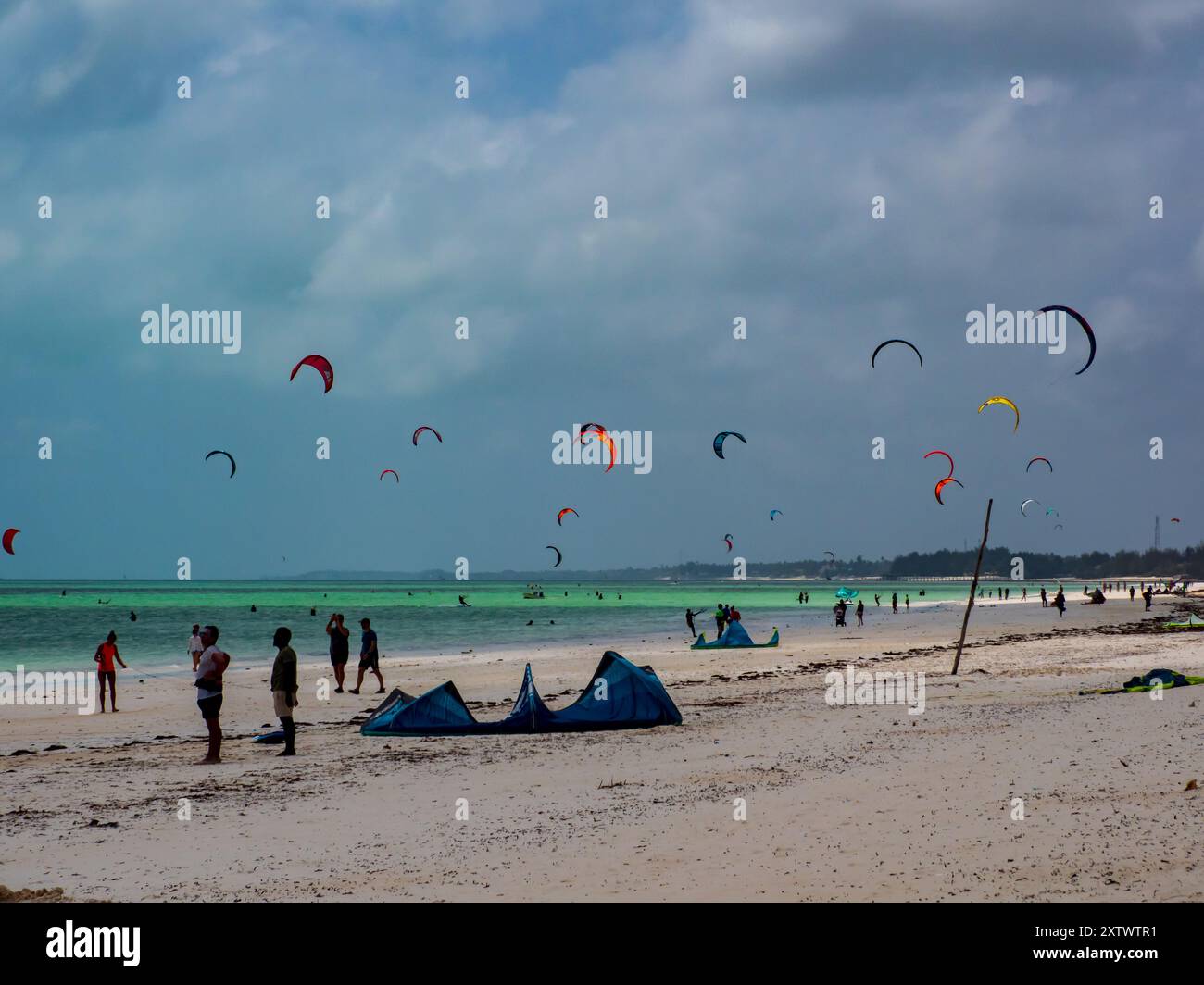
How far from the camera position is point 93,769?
11695 millimetres

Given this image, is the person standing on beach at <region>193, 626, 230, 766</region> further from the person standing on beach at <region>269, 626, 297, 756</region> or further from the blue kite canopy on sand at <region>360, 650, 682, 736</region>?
the blue kite canopy on sand at <region>360, 650, 682, 736</region>

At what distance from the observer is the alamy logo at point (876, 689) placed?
15867 mm

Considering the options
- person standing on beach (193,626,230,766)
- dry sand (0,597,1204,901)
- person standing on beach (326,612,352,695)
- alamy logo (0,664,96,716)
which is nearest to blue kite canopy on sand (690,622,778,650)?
person standing on beach (326,612,352,695)

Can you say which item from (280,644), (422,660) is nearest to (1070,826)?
(280,644)

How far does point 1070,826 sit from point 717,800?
2721mm

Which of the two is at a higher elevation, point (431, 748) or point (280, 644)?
point (280, 644)

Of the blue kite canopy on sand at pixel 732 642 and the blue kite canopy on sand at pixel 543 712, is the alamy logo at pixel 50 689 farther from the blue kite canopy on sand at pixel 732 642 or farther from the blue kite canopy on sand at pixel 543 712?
the blue kite canopy on sand at pixel 732 642

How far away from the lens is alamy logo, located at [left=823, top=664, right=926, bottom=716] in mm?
15867

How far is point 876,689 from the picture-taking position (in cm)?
1794

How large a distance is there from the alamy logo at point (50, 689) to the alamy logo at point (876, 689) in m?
12.8
